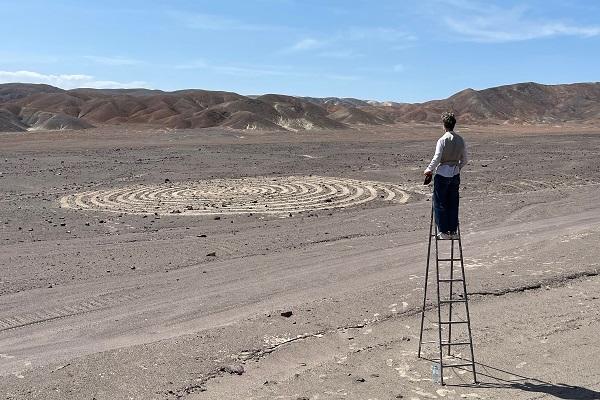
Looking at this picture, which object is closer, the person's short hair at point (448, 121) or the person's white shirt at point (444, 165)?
the person's white shirt at point (444, 165)

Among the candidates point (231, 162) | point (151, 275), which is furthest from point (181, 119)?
point (151, 275)

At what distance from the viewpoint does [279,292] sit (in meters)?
9.98

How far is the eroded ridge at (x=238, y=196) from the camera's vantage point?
62.1 feet

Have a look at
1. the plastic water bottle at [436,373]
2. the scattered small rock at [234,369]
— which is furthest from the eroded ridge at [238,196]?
the plastic water bottle at [436,373]

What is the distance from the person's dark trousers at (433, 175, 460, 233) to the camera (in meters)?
6.78

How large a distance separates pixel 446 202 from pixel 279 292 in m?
3.86

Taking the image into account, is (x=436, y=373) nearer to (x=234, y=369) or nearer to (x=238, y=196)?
(x=234, y=369)

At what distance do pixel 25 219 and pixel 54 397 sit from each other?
1171 cm

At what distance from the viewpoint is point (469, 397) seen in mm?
6348

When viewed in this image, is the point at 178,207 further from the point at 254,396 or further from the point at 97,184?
the point at 254,396

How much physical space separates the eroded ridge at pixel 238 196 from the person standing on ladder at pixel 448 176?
1150 centimetres

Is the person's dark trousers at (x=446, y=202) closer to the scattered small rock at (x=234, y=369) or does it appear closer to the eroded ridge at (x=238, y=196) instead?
the scattered small rock at (x=234, y=369)

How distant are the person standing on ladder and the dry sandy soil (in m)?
1.52

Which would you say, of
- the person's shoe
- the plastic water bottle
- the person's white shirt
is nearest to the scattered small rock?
the plastic water bottle
